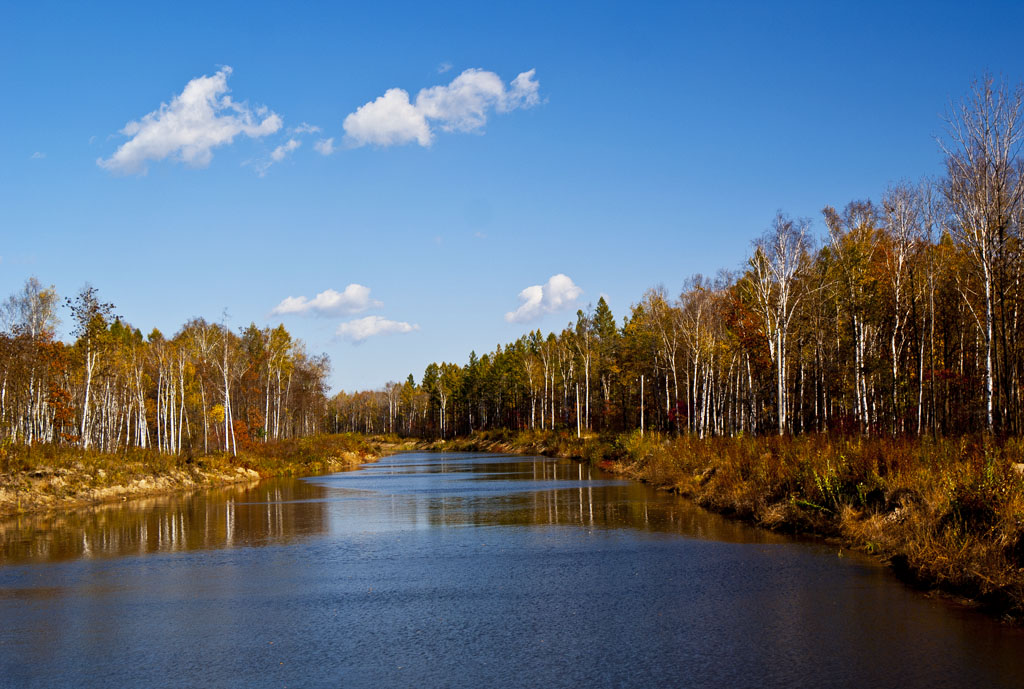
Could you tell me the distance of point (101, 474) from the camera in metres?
33.6

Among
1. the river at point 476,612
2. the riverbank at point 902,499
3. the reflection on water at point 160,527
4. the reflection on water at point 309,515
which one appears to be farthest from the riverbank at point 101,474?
the riverbank at point 902,499

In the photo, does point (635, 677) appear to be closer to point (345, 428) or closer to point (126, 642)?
point (126, 642)

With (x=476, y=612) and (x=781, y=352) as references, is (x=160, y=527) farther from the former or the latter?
(x=781, y=352)

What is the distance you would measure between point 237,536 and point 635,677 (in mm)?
16292

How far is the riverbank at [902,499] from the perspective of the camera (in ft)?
39.6

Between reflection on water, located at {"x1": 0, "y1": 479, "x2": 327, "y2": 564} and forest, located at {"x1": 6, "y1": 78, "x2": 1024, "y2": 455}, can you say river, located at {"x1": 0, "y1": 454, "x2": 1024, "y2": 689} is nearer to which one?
reflection on water, located at {"x1": 0, "y1": 479, "x2": 327, "y2": 564}

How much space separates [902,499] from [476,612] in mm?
10547

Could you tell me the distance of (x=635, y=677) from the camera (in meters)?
8.58

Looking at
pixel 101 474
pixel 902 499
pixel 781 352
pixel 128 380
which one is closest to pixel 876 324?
pixel 781 352

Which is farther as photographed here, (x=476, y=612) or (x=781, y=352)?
(x=781, y=352)

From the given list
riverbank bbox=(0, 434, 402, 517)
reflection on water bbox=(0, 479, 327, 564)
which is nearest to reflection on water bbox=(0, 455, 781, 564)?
reflection on water bbox=(0, 479, 327, 564)

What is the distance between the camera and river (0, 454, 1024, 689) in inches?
352

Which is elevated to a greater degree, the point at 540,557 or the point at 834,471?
the point at 834,471

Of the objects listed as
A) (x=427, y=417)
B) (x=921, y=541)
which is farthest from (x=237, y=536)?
(x=427, y=417)
